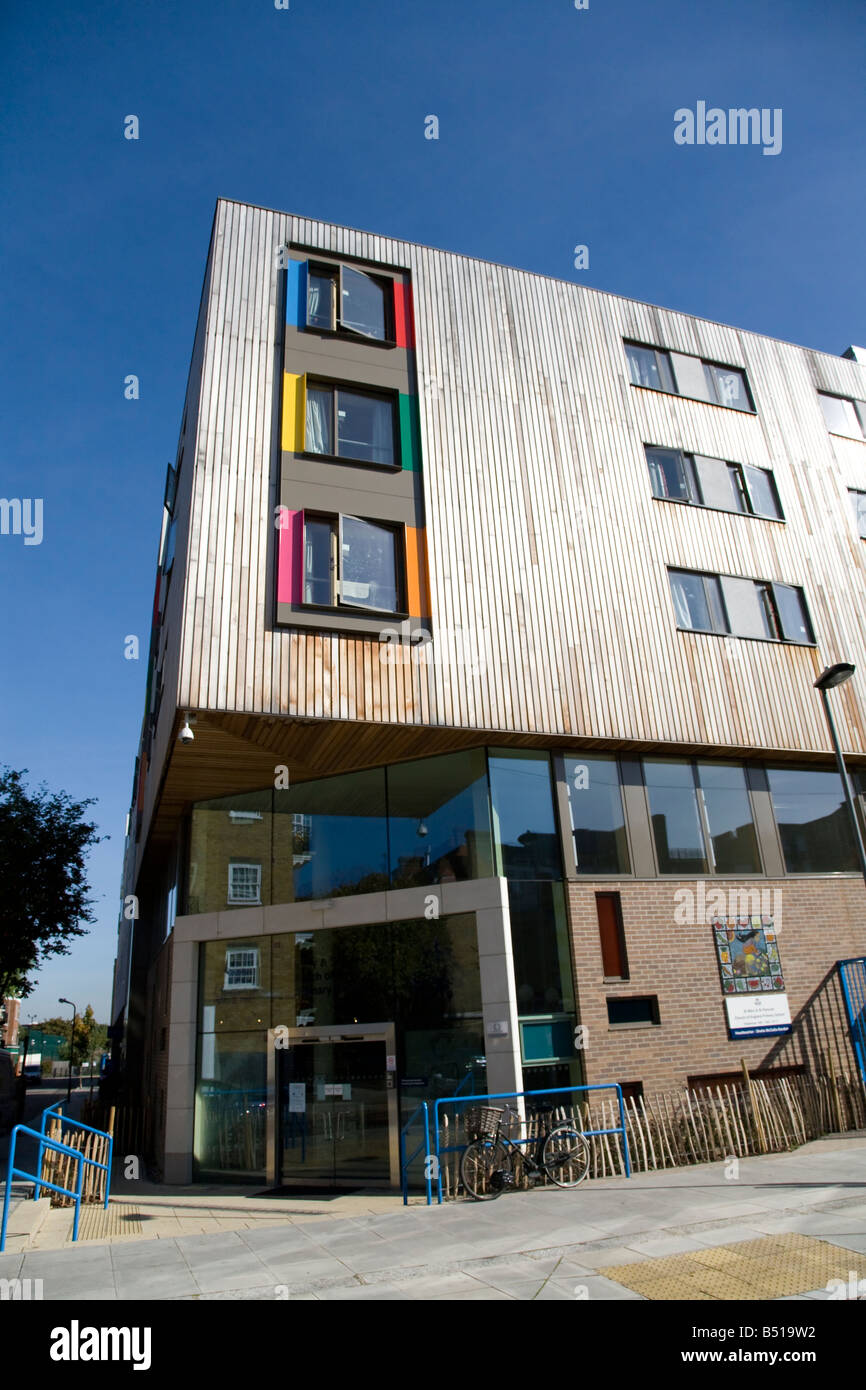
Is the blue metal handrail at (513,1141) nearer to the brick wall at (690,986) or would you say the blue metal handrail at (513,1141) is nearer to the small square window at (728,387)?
the brick wall at (690,986)

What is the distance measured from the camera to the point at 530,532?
52.6 ft

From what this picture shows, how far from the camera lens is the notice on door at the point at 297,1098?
47.3 feet

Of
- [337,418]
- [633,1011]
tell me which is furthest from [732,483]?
[633,1011]

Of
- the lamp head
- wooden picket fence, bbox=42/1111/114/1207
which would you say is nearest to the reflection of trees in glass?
wooden picket fence, bbox=42/1111/114/1207

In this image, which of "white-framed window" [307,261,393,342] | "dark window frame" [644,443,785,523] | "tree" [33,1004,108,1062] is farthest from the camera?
"tree" [33,1004,108,1062]

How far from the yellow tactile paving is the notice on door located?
26.8 ft

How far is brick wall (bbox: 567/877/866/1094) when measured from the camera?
13.9 meters

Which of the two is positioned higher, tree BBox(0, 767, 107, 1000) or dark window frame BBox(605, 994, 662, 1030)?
tree BBox(0, 767, 107, 1000)

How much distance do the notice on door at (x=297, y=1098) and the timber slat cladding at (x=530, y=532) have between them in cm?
625

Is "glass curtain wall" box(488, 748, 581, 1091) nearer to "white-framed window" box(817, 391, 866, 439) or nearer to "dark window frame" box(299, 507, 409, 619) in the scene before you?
"dark window frame" box(299, 507, 409, 619)

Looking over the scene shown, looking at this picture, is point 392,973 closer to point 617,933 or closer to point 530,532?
point 617,933

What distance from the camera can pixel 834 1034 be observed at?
15586 millimetres
